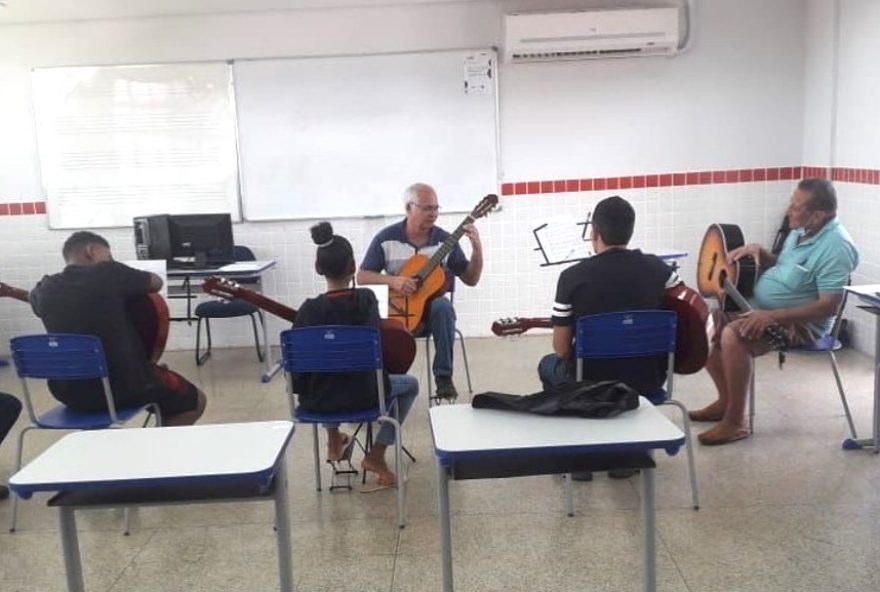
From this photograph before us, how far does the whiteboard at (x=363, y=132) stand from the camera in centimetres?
597

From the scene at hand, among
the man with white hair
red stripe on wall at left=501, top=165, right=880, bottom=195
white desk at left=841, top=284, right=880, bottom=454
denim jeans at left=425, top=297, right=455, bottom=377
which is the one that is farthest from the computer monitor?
white desk at left=841, top=284, right=880, bottom=454

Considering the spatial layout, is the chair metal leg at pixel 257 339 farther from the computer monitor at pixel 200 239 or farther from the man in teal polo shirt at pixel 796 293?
the man in teal polo shirt at pixel 796 293

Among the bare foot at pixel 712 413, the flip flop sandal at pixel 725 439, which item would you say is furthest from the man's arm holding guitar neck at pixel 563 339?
the bare foot at pixel 712 413

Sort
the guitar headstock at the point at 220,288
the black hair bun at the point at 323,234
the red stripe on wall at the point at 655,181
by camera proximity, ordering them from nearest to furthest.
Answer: the black hair bun at the point at 323,234, the guitar headstock at the point at 220,288, the red stripe on wall at the point at 655,181

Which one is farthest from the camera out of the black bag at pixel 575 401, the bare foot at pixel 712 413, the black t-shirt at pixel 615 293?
the bare foot at pixel 712 413

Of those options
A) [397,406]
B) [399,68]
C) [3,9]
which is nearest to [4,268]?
[3,9]

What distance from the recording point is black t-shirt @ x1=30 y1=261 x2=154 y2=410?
10.6 ft

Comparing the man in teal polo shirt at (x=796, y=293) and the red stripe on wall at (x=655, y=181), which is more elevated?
the red stripe on wall at (x=655, y=181)

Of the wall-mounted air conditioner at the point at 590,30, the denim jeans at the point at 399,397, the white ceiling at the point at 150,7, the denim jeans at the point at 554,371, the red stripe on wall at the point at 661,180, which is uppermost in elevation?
the white ceiling at the point at 150,7

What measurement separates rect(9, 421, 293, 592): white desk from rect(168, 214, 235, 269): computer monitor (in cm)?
324

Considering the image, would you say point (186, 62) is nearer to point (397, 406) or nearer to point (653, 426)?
point (397, 406)

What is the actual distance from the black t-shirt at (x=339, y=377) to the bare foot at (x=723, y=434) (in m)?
1.73

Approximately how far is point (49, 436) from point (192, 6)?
330cm

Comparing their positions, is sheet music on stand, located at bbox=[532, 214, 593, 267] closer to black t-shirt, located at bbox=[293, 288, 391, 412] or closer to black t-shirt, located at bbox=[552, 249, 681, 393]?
black t-shirt, located at bbox=[552, 249, 681, 393]
